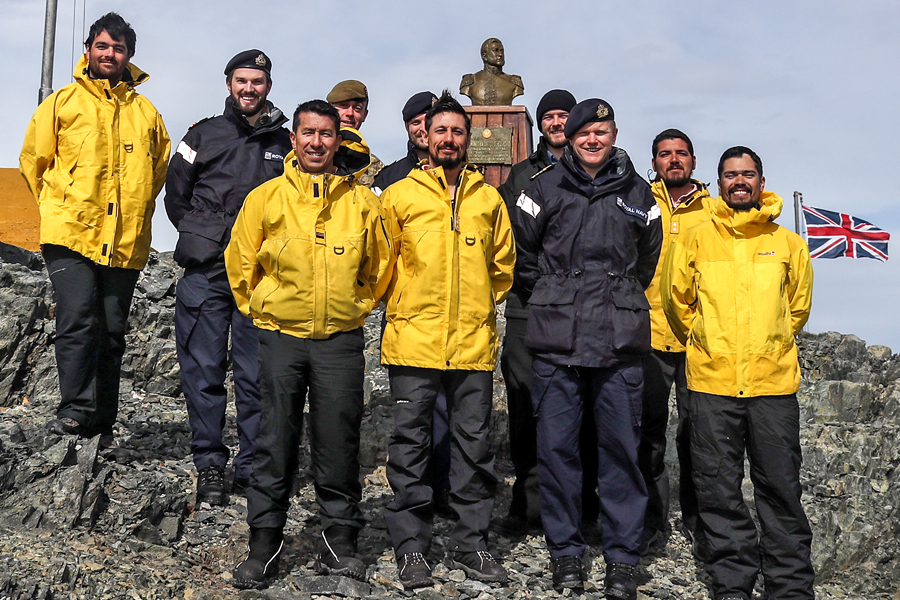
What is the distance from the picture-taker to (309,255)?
4645 millimetres

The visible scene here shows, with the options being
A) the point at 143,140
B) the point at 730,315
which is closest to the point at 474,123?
the point at 143,140

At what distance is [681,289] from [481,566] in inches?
80.9

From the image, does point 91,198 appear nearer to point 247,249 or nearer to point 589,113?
point 247,249

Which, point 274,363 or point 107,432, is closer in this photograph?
point 274,363

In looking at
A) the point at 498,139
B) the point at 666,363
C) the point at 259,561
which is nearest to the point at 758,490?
the point at 666,363

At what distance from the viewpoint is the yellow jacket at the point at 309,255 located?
4.62 m

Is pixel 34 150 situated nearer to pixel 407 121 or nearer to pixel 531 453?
pixel 407 121

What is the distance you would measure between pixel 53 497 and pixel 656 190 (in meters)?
4.47

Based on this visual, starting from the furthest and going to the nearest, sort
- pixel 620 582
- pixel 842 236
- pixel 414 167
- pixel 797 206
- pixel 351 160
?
pixel 797 206, pixel 842 236, pixel 414 167, pixel 351 160, pixel 620 582

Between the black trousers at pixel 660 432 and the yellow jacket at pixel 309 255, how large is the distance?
2.04 metres

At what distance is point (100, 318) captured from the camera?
587 cm

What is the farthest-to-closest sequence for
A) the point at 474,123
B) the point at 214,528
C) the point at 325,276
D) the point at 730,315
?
the point at 474,123 → the point at 214,528 → the point at 730,315 → the point at 325,276

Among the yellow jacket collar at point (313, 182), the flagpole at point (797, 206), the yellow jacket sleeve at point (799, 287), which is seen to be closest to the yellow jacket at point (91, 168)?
the yellow jacket collar at point (313, 182)

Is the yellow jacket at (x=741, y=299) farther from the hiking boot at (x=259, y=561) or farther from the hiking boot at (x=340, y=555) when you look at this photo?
the hiking boot at (x=259, y=561)
